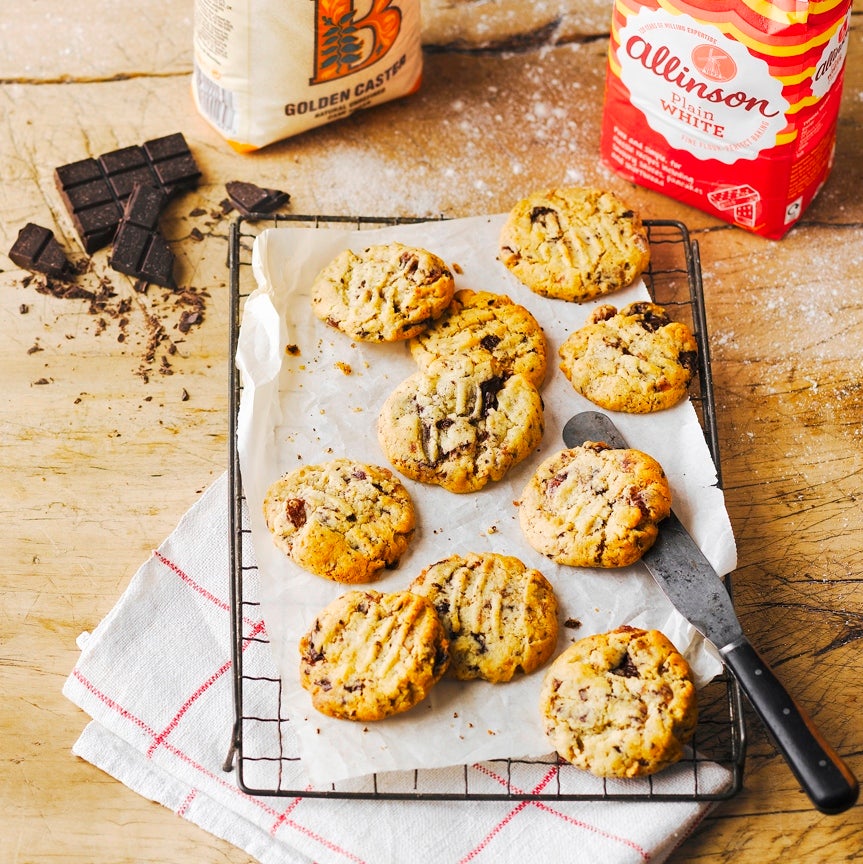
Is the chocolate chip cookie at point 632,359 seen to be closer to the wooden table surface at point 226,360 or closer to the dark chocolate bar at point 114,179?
the wooden table surface at point 226,360

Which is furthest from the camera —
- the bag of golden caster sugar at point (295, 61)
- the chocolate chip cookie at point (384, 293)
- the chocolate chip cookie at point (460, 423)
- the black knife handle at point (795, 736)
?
the bag of golden caster sugar at point (295, 61)

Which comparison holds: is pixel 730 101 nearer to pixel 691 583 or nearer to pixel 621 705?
pixel 691 583

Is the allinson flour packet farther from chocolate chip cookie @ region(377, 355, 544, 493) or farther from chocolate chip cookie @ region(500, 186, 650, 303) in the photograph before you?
chocolate chip cookie @ region(377, 355, 544, 493)

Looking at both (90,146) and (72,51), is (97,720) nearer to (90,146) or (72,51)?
(90,146)

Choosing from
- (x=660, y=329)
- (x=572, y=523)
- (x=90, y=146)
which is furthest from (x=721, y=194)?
(x=90, y=146)

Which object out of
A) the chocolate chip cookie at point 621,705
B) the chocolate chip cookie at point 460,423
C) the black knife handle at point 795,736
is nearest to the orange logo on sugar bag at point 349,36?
the chocolate chip cookie at point 460,423
